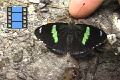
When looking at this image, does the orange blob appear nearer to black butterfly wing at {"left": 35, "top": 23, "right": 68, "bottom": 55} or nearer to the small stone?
black butterfly wing at {"left": 35, "top": 23, "right": 68, "bottom": 55}

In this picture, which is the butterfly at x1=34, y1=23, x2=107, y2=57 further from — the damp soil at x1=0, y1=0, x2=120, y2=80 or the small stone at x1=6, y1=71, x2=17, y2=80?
the small stone at x1=6, y1=71, x2=17, y2=80

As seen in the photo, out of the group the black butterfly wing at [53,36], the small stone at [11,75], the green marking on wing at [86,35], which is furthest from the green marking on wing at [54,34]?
the small stone at [11,75]

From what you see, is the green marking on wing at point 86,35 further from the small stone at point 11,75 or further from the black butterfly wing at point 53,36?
the small stone at point 11,75

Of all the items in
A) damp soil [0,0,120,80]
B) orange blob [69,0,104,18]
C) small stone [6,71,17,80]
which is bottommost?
small stone [6,71,17,80]

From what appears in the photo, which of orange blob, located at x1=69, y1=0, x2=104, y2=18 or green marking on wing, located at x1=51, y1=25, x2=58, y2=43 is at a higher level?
orange blob, located at x1=69, y1=0, x2=104, y2=18

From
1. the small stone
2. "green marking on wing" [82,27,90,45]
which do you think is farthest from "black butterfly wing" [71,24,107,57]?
the small stone
